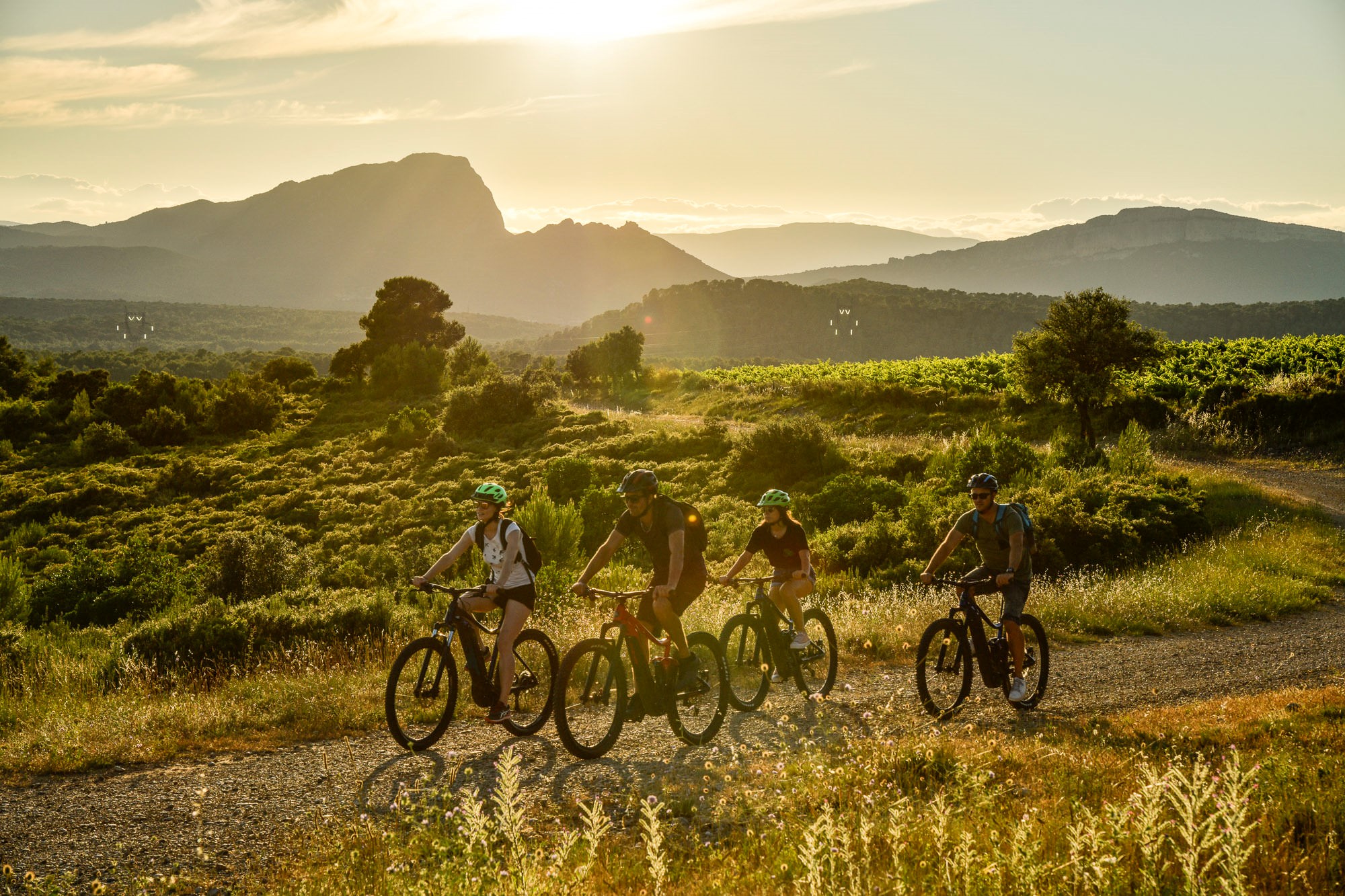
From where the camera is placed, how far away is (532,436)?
49.5 metres

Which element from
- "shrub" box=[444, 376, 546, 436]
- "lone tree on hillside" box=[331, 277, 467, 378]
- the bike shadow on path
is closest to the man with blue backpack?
the bike shadow on path

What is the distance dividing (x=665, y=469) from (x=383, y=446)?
20.5 m

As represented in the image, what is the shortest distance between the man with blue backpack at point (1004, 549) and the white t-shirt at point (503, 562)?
12.7 ft

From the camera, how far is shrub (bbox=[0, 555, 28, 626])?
21.5 meters

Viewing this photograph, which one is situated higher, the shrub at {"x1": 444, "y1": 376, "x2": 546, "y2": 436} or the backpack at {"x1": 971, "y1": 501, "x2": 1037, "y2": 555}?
the shrub at {"x1": 444, "y1": 376, "x2": 546, "y2": 436}

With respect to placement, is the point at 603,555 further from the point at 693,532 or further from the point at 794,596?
the point at 794,596

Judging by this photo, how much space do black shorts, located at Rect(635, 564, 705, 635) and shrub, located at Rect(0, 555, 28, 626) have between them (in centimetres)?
2000

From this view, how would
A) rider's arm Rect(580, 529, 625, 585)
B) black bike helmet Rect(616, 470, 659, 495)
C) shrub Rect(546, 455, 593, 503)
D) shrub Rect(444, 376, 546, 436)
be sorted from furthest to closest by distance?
shrub Rect(444, 376, 546, 436) < shrub Rect(546, 455, 593, 503) < rider's arm Rect(580, 529, 625, 585) < black bike helmet Rect(616, 470, 659, 495)

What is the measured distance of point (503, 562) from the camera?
7.67 metres

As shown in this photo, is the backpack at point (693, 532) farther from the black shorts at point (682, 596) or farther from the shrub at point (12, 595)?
the shrub at point (12, 595)

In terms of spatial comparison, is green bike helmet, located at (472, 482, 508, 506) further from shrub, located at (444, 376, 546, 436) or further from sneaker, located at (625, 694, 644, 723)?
shrub, located at (444, 376, 546, 436)

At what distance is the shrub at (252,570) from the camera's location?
2516 centimetres

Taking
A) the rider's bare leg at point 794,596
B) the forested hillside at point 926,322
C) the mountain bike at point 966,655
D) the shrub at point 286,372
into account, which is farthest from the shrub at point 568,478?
the forested hillside at point 926,322

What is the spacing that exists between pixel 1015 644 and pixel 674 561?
3.88m
